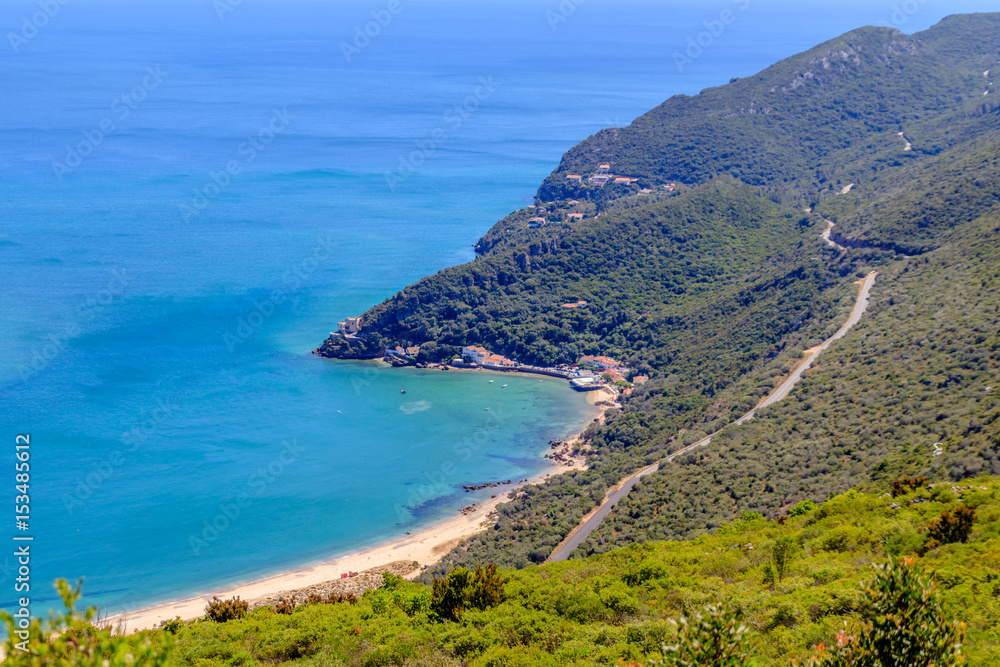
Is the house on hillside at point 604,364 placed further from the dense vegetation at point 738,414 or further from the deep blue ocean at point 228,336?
the deep blue ocean at point 228,336

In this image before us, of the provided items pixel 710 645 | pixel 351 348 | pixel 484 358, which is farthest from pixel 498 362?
pixel 710 645

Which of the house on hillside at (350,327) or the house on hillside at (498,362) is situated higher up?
the house on hillside at (350,327)

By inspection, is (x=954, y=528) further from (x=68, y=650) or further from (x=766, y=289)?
(x=766, y=289)

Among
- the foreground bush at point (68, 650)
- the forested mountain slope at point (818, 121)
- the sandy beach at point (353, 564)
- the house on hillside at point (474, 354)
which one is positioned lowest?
the sandy beach at point (353, 564)

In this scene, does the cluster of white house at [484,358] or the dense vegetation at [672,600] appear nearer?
the dense vegetation at [672,600]

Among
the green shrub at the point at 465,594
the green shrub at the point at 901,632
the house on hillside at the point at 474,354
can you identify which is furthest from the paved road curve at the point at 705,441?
the house on hillside at the point at 474,354

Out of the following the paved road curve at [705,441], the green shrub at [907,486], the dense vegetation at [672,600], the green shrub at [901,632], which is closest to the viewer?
the green shrub at [901,632]

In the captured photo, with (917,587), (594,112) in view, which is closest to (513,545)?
(917,587)

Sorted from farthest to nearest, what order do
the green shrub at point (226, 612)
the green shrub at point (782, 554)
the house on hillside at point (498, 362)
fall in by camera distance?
1. the house on hillside at point (498, 362)
2. the green shrub at point (226, 612)
3. the green shrub at point (782, 554)
